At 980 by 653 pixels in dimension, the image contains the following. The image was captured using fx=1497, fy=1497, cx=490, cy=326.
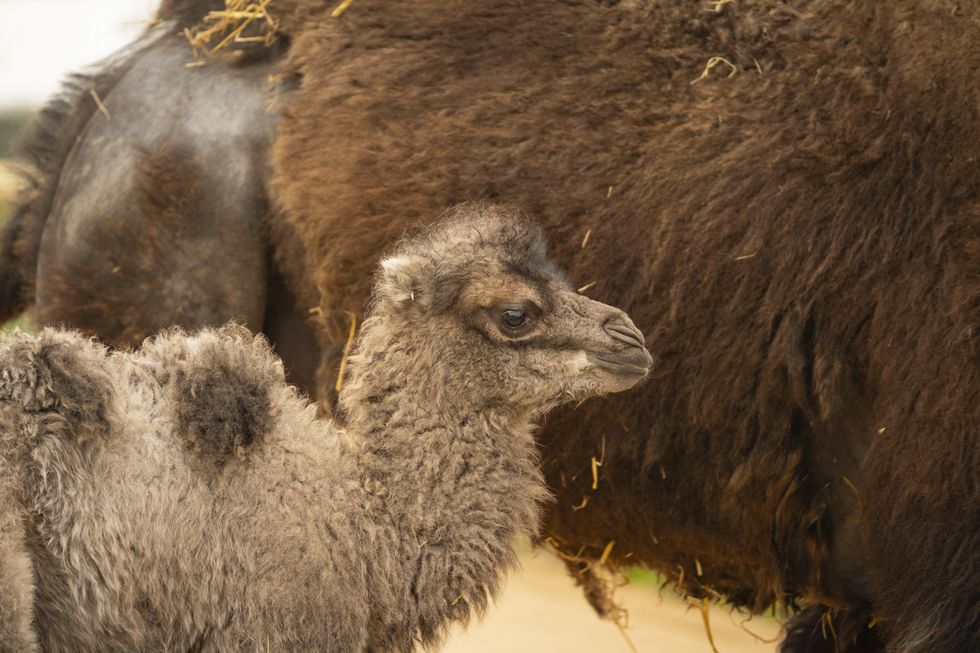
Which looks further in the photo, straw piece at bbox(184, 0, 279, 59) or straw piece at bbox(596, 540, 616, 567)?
straw piece at bbox(184, 0, 279, 59)

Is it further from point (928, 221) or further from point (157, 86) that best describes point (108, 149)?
point (928, 221)

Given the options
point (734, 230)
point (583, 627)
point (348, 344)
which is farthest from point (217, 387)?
point (583, 627)

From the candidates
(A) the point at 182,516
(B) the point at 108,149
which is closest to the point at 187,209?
(B) the point at 108,149

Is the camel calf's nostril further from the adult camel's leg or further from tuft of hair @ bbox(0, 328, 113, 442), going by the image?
the adult camel's leg

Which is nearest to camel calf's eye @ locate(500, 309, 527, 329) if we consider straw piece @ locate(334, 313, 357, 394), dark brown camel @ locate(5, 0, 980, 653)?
dark brown camel @ locate(5, 0, 980, 653)

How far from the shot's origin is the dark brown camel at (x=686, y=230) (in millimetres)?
4895

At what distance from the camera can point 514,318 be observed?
4645 millimetres

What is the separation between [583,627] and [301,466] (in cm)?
492

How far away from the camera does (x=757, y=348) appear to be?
5109mm

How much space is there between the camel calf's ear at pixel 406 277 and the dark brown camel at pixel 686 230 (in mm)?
814

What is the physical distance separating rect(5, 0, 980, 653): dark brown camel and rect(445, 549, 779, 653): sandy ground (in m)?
2.61

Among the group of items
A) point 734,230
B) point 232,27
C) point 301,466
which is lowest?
point 734,230

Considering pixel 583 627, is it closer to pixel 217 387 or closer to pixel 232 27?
pixel 232 27

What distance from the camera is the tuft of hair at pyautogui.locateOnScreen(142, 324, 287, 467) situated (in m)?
4.18
